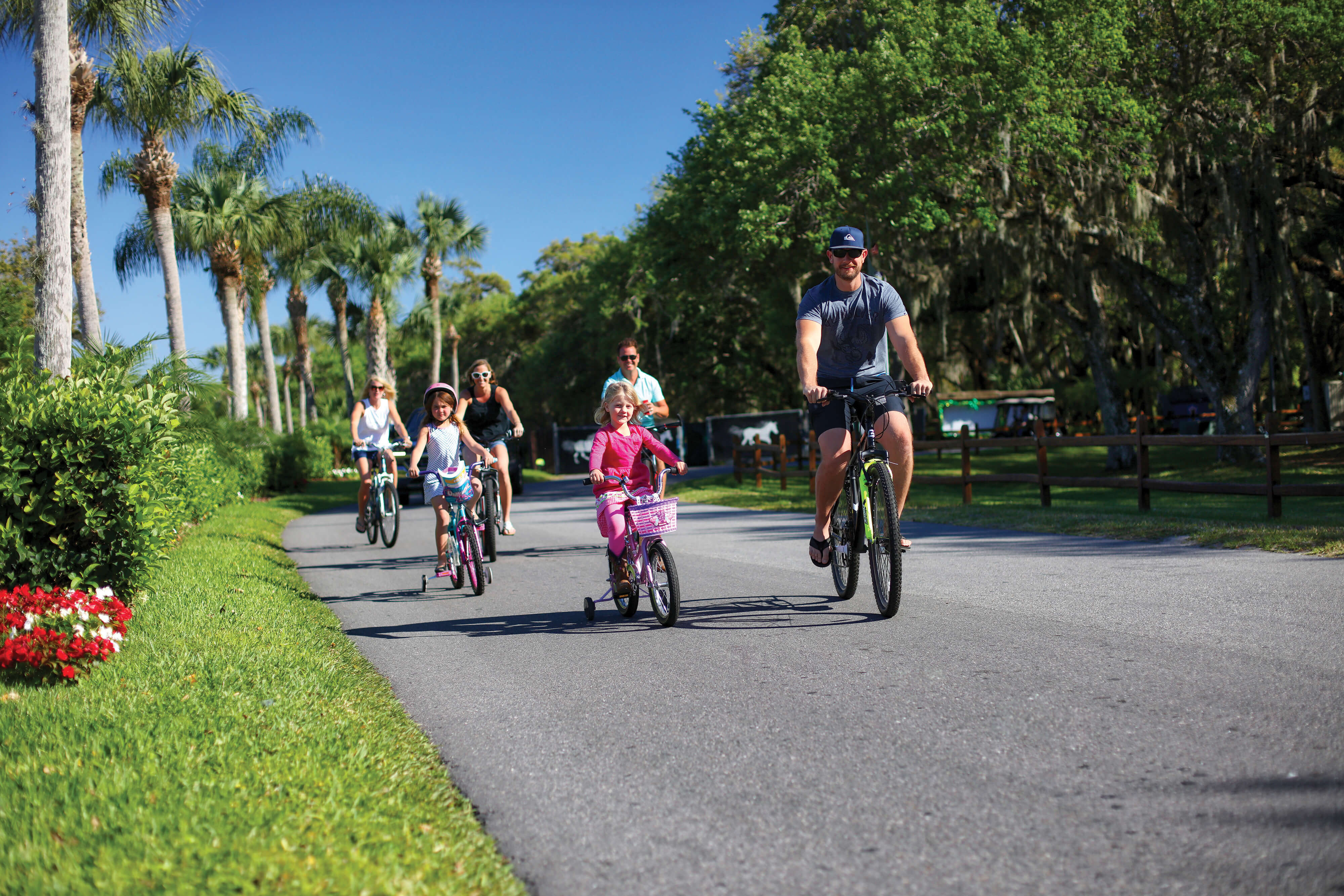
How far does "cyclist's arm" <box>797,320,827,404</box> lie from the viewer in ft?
19.2

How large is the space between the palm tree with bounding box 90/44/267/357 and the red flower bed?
10.1m

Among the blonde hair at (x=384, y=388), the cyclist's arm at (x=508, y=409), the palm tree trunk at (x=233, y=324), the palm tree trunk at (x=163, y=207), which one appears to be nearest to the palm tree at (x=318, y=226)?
the palm tree trunk at (x=233, y=324)

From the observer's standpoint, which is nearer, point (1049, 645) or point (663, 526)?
point (1049, 645)

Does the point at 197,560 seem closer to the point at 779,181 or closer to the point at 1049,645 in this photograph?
the point at 1049,645

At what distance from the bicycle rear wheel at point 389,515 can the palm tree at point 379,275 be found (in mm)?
27095

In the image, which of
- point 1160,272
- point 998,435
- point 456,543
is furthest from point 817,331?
point 998,435

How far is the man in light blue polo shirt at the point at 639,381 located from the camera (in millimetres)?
9367

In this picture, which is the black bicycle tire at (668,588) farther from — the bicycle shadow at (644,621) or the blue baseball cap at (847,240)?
the blue baseball cap at (847,240)

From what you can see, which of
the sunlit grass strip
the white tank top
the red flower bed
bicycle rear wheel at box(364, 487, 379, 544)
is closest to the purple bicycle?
the red flower bed

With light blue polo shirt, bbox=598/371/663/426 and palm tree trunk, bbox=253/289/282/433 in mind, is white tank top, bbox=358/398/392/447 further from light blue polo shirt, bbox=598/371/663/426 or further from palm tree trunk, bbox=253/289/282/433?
palm tree trunk, bbox=253/289/282/433

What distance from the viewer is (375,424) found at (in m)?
13.8

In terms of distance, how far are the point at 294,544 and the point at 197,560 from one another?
3.98 m

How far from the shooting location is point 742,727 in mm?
4141

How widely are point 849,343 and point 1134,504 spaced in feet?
39.0
